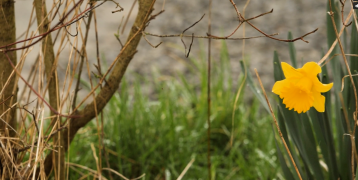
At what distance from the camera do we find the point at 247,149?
216 cm

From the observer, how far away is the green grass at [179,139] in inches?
74.7

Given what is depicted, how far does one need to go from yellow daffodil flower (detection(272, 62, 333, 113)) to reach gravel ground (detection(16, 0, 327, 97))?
6.04 ft

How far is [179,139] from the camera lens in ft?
6.79

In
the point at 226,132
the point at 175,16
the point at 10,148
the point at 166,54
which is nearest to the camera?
the point at 10,148

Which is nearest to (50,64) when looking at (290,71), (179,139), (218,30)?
(290,71)

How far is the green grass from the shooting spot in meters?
1.90

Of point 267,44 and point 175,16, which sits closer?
point 267,44

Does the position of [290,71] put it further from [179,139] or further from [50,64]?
[179,139]

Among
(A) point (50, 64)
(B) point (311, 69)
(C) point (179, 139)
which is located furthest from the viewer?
(C) point (179, 139)

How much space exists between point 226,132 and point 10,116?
1297mm

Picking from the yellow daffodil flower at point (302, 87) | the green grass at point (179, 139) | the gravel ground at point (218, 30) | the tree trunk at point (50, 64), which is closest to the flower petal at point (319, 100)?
the yellow daffodil flower at point (302, 87)

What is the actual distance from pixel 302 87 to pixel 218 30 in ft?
8.32

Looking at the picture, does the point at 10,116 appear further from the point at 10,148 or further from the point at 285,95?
the point at 285,95

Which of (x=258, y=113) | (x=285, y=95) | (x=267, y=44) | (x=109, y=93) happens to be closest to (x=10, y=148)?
(x=109, y=93)
